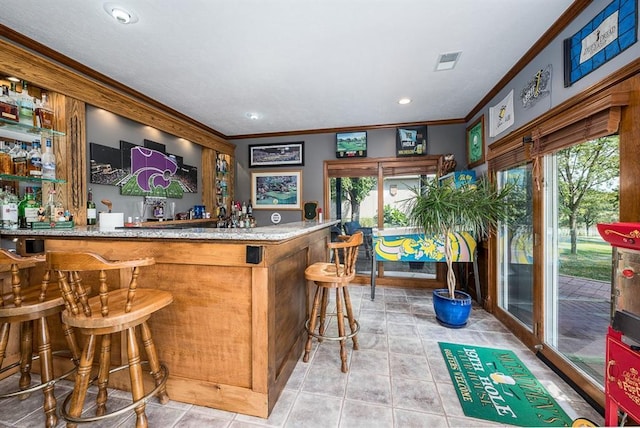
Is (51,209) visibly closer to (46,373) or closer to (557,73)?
(46,373)

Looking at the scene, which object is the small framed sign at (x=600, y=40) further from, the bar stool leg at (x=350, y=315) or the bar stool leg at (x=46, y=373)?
the bar stool leg at (x=46, y=373)

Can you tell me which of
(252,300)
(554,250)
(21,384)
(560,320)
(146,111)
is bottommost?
(21,384)

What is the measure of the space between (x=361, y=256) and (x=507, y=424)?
337cm

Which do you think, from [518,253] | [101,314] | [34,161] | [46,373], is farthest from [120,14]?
[518,253]

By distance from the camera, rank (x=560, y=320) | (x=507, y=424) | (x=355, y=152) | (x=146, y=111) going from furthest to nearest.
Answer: (x=355, y=152)
(x=146, y=111)
(x=560, y=320)
(x=507, y=424)

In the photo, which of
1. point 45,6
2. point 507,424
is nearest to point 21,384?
point 45,6

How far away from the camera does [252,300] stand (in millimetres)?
1594

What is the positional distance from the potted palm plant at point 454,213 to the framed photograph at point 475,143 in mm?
827

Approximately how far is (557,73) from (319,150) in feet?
10.3

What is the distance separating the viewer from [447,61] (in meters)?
2.41

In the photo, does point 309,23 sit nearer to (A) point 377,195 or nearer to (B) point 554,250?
(B) point 554,250

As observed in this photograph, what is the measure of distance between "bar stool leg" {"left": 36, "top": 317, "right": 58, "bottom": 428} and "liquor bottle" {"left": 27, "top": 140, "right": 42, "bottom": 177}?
1293 millimetres

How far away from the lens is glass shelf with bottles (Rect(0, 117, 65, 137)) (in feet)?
6.52

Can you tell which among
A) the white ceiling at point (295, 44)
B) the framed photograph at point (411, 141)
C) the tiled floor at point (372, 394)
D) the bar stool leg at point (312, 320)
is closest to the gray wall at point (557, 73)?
the white ceiling at point (295, 44)
